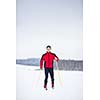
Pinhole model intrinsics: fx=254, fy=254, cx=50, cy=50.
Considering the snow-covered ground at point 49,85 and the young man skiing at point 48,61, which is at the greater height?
the young man skiing at point 48,61

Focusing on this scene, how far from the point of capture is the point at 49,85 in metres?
2.00

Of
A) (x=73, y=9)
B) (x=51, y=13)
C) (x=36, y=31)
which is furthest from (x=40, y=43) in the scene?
(x=73, y=9)

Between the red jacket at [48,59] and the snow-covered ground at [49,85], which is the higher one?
the red jacket at [48,59]

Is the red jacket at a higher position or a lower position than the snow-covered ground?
higher

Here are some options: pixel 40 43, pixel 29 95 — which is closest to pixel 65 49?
pixel 40 43

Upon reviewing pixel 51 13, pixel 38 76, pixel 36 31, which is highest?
pixel 51 13

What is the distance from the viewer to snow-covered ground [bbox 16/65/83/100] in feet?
6.55

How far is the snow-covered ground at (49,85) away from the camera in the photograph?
200 centimetres

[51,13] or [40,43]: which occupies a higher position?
[51,13]

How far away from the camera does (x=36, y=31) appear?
2018 mm

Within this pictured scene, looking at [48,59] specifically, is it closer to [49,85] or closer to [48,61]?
[48,61]
